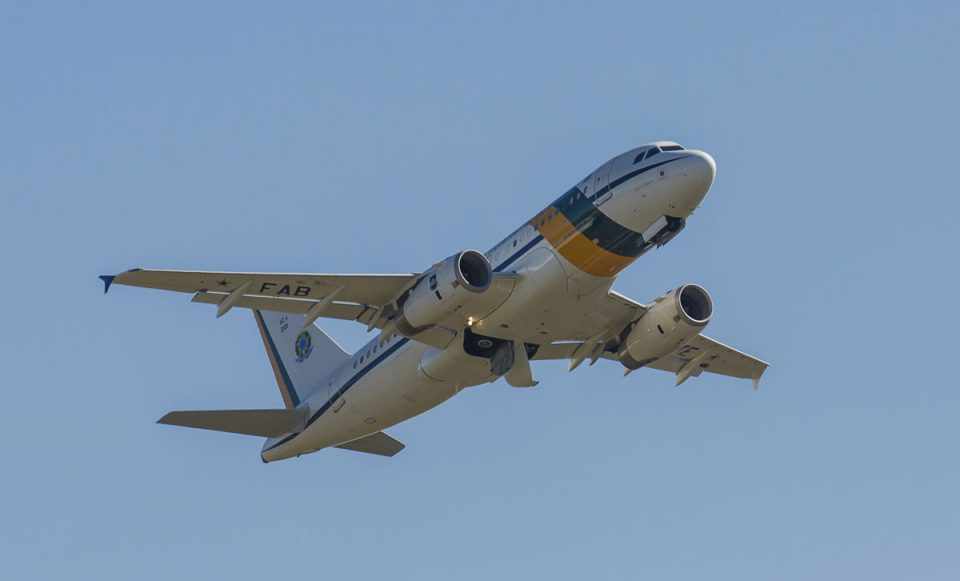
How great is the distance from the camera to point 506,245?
166 feet

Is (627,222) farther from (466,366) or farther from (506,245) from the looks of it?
(466,366)

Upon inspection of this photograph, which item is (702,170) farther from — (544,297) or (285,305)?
(285,305)

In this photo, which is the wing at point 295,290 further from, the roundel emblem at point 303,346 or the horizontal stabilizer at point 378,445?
the horizontal stabilizer at point 378,445

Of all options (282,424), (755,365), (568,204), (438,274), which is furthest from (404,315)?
(755,365)

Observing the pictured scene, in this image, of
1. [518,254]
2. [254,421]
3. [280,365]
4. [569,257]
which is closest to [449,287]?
[518,254]

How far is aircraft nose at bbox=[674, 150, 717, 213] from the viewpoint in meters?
47.8

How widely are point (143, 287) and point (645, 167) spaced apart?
564 inches

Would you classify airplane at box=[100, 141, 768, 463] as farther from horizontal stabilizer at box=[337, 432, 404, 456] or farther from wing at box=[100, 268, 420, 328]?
horizontal stabilizer at box=[337, 432, 404, 456]

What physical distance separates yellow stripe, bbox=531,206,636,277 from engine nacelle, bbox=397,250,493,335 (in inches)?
80.2

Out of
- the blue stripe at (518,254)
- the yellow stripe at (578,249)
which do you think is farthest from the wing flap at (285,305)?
the yellow stripe at (578,249)

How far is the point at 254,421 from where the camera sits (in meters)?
57.2

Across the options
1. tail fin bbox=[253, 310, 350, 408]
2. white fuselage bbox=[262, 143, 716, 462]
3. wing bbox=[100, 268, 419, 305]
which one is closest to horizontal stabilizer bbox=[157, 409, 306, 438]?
tail fin bbox=[253, 310, 350, 408]

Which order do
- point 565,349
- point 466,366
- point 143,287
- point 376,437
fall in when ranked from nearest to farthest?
1. point 143,287
2. point 466,366
3. point 565,349
4. point 376,437

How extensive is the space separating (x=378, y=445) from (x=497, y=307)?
11921 mm
